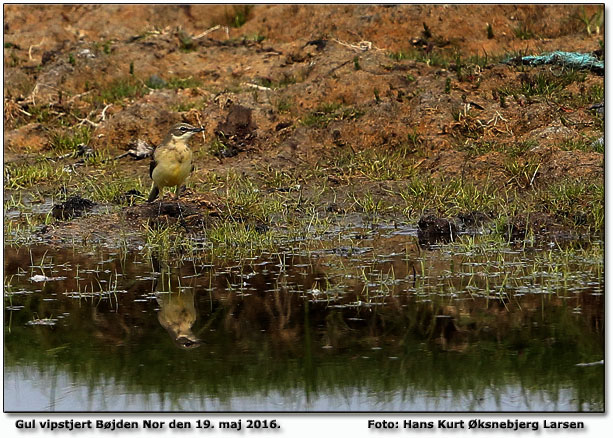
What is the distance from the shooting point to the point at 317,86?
1549cm

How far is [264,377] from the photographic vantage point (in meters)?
6.29

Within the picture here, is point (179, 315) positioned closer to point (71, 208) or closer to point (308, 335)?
point (308, 335)

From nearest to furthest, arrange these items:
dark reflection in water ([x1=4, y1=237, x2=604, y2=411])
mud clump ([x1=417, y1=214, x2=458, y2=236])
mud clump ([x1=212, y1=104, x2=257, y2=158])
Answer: dark reflection in water ([x1=4, y1=237, x2=604, y2=411])
mud clump ([x1=417, y1=214, x2=458, y2=236])
mud clump ([x1=212, y1=104, x2=257, y2=158])

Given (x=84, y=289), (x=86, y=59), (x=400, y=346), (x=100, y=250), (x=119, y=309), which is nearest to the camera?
(x=400, y=346)

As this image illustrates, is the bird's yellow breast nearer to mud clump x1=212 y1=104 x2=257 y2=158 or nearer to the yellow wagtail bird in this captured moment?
the yellow wagtail bird

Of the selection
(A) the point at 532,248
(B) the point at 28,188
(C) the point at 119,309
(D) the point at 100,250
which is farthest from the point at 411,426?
(B) the point at 28,188

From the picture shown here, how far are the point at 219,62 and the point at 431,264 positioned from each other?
9333mm

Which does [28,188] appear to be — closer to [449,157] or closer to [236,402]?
[449,157]

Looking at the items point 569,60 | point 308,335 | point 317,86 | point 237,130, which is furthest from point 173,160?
point 569,60

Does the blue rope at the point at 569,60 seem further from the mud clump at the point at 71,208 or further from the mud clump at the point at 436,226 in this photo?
the mud clump at the point at 71,208

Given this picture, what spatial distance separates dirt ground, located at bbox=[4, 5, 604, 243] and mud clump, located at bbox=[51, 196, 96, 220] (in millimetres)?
1996

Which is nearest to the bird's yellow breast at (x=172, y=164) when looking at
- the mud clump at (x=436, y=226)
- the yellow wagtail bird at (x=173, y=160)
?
the yellow wagtail bird at (x=173, y=160)

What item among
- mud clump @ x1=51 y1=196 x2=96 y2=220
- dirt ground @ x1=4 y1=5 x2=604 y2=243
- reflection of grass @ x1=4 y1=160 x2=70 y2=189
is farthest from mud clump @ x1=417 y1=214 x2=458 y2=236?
reflection of grass @ x1=4 y1=160 x2=70 y2=189

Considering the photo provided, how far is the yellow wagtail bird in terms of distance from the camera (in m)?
10.9
